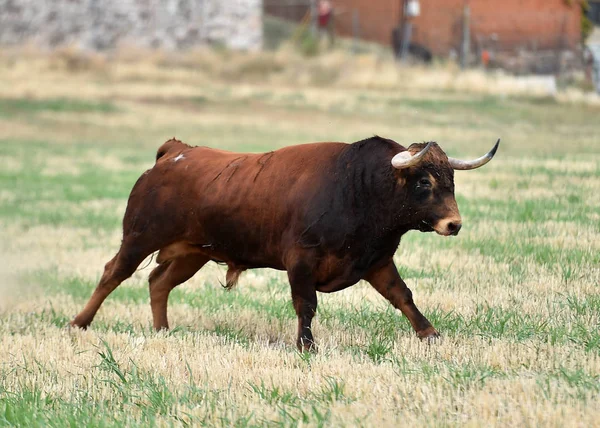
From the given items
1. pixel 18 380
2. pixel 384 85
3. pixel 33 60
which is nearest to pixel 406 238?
pixel 18 380

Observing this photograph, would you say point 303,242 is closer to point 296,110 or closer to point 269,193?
point 269,193

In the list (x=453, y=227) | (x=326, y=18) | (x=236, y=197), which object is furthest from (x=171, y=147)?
(x=326, y=18)

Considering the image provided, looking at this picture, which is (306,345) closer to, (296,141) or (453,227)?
(453,227)

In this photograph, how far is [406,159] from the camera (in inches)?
296

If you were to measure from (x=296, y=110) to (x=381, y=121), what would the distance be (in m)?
2.92

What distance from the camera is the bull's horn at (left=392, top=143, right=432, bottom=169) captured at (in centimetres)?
743

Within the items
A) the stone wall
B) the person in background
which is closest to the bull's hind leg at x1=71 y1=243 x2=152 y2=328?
the stone wall

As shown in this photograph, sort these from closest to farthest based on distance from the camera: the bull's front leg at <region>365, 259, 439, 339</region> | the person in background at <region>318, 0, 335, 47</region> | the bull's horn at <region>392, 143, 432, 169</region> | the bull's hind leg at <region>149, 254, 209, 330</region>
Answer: the bull's horn at <region>392, 143, 432, 169</region> < the bull's front leg at <region>365, 259, 439, 339</region> < the bull's hind leg at <region>149, 254, 209, 330</region> < the person in background at <region>318, 0, 335, 47</region>

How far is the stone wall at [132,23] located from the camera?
135 feet

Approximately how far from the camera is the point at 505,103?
1374 inches

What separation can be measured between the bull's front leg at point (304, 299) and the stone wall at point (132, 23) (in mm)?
34936

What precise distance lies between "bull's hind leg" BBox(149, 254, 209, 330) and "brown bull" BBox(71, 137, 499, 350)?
0.20 m

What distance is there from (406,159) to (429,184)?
24 centimetres

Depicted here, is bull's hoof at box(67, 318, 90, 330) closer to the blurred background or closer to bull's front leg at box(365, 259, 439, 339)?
the blurred background
